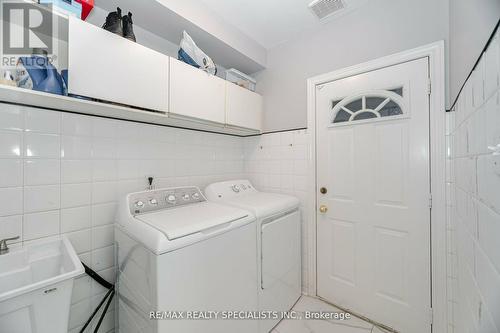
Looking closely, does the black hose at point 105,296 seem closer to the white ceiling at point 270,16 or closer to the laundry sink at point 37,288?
the laundry sink at point 37,288

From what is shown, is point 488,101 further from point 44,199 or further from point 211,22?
point 44,199

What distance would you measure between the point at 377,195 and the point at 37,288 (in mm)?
2085

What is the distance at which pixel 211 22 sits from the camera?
164 cm

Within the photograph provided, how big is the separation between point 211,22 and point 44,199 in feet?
5.80

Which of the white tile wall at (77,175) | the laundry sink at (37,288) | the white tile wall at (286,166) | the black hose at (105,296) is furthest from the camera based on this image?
the white tile wall at (286,166)

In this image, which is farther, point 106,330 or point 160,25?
point 160,25

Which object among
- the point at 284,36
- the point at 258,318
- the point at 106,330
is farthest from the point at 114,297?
the point at 284,36

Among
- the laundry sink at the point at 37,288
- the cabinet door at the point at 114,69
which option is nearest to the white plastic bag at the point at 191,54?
the cabinet door at the point at 114,69

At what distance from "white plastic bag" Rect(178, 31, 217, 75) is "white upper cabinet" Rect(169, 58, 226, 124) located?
60 mm

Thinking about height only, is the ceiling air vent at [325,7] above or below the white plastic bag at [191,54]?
above

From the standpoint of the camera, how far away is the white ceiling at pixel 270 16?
1.60 metres

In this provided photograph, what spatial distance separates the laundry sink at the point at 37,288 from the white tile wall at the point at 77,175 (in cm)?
14

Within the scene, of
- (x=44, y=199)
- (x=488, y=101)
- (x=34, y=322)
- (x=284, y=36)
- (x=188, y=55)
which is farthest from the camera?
(x=284, y=36)

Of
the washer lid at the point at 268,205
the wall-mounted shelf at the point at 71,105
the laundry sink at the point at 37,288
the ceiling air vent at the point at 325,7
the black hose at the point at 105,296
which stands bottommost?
the black hose at the point at 105,296
